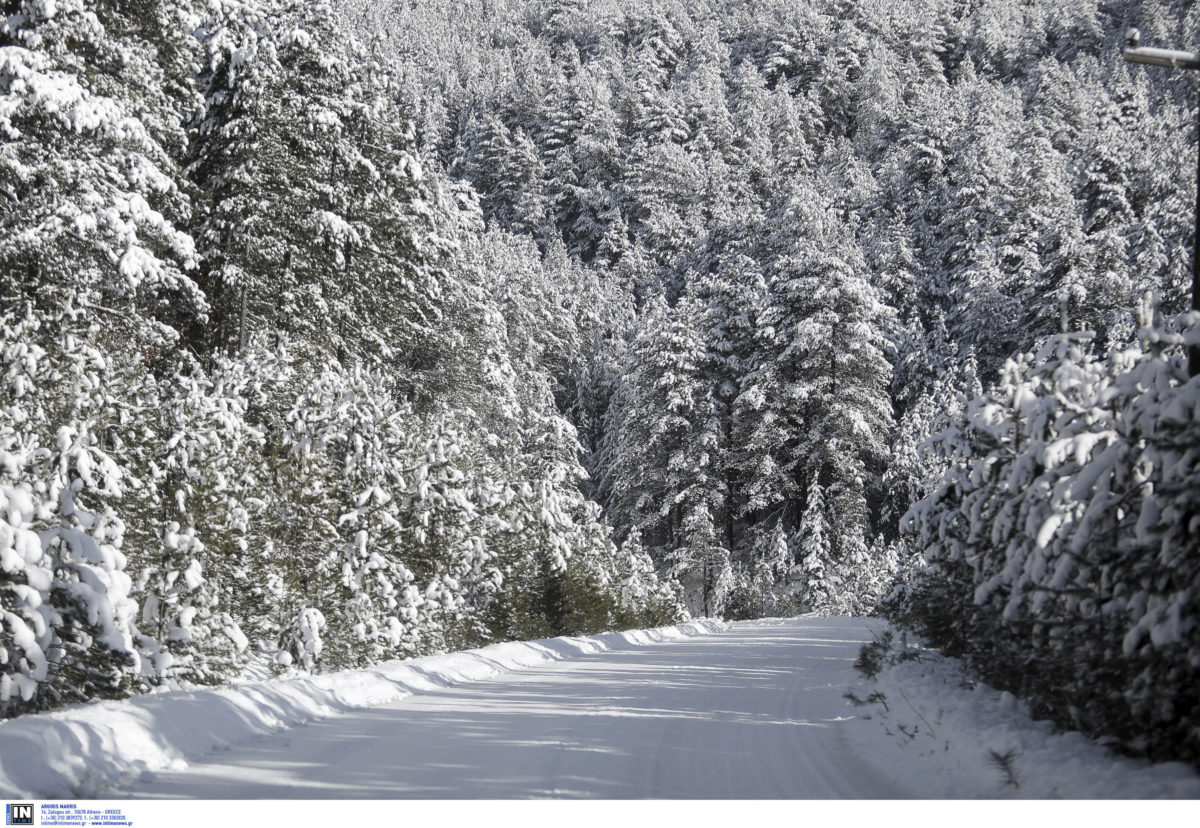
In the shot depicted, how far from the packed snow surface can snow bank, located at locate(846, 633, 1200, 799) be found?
0.02 meters

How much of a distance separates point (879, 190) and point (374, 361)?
4352 centimetres

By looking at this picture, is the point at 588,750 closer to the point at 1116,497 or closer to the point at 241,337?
the point at 1116,497

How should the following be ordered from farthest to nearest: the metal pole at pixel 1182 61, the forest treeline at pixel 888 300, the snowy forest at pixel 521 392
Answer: the snowy forest at pixel 521 392
the forest treeline at pixel 888 300
the metal pole at pixel 1182 61

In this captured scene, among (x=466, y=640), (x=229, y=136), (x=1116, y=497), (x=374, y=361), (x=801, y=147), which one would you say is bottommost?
(x=466, y=640)

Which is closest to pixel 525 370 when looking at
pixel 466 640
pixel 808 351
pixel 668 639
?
pixel 808 351

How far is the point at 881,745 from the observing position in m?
7.09

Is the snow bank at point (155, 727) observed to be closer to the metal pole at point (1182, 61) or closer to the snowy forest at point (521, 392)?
the snowy forest at point (521, 392)

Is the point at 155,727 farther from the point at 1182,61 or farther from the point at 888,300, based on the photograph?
the point at 888,300

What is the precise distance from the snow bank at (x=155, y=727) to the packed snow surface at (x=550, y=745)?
1 centimetres

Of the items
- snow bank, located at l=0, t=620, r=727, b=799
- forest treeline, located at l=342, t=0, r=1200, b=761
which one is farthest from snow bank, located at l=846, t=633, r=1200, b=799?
snow bank, located at l=0, t=620, r=727, b=799

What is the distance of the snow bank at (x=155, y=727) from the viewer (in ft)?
16.1

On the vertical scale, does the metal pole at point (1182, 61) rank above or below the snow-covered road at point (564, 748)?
above

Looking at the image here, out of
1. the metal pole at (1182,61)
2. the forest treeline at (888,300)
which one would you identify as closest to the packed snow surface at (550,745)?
the forest treeline at (888,300)

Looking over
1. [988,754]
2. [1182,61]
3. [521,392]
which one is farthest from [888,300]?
[988,754]
